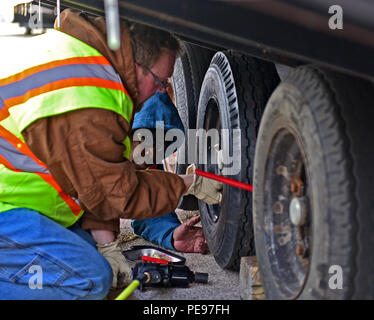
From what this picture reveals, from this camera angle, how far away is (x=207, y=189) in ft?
7.45

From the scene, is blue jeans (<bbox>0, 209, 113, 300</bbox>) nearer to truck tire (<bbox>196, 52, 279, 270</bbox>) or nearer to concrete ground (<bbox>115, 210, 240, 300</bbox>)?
concrete ground (<bbox>115, 210, 240, 300</bbox>)

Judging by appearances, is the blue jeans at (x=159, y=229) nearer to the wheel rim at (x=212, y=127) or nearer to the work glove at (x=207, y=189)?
the wheel rim at (x=212, y=127)

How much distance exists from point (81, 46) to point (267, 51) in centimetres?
75

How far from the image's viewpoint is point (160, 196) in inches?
76.2

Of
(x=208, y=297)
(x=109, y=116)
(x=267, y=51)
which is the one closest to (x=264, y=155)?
(x=267, y=51)

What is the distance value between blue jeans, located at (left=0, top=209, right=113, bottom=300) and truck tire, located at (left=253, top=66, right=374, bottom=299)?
757 mm

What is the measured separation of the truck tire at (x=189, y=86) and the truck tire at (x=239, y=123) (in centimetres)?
58

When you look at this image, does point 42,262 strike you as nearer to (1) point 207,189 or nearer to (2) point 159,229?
(1) point 207,189

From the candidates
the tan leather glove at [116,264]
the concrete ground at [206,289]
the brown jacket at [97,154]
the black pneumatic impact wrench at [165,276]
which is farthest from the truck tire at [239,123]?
the tan leather glove at [116,264]

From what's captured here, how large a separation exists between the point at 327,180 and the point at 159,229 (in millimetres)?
1613

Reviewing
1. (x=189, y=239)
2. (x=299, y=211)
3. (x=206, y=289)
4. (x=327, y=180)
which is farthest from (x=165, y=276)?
(x=327, y=180)

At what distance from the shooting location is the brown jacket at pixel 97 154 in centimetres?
170

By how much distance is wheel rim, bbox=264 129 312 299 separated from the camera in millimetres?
1496

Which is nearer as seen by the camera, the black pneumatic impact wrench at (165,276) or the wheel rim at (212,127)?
the black pneumatic impact wrench at (165,276)
